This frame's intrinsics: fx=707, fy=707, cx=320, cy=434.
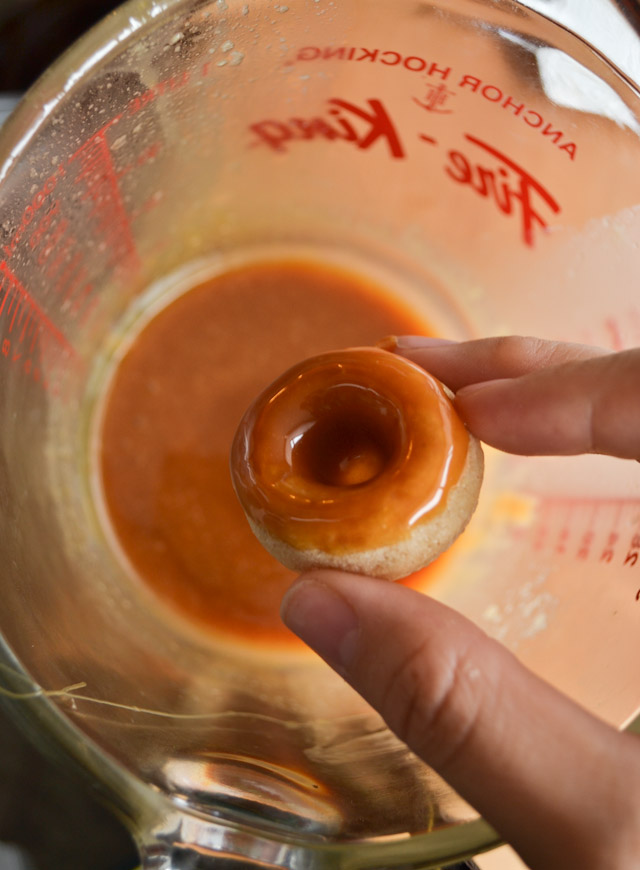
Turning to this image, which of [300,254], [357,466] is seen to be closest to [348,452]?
[357,466]

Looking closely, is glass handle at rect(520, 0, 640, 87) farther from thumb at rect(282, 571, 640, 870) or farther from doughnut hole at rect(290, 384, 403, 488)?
thumb at rect(282, 571, 640, 870)

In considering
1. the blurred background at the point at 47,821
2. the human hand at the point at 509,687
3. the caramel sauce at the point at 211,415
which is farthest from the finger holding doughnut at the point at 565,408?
the blurred background at the point at 47,821

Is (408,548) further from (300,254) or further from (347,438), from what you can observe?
(300,254)

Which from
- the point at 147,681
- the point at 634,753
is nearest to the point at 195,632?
the point at 147,681

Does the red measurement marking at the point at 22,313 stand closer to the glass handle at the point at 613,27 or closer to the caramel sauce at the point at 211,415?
the caramel sauce at the point at 211,415

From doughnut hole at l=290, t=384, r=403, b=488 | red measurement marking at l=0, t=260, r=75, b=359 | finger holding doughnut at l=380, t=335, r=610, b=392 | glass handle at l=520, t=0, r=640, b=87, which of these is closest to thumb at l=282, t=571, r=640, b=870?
doughnut hole at l=290, t=384, r=403, b=488
